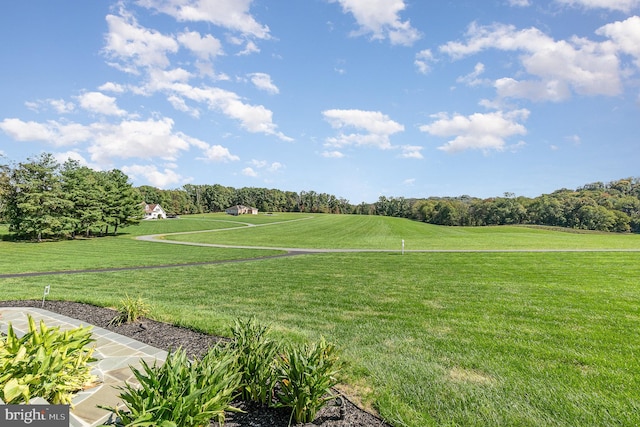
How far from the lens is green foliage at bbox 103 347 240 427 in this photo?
2207 millimetres

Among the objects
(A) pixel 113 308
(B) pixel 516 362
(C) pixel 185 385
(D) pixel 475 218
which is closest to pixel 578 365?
(B) pixel 516 362

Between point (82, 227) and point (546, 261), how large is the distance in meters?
43.3

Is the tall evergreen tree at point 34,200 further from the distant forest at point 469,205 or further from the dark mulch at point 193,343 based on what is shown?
the distant forest at point 469,205

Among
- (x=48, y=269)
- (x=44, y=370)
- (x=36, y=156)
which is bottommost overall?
(x=48, y=269)

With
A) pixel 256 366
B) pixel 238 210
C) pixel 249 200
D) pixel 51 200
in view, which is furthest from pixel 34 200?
pixel 249 200

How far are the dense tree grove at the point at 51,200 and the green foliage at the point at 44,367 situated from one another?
114 ft

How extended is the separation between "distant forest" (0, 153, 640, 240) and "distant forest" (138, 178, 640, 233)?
0.16 m

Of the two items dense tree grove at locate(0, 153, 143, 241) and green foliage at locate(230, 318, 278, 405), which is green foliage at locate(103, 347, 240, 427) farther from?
dense tree grove at locate(0, 153, 143, 241)

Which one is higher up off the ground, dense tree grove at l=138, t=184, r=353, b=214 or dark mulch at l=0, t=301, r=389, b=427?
dense tree grove at l=138, t=184, r=353, b=214

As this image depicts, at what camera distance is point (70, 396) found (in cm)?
302

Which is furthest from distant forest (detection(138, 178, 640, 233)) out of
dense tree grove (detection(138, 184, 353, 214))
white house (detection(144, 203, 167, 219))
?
white house (detection(144, 203, 167, 219))

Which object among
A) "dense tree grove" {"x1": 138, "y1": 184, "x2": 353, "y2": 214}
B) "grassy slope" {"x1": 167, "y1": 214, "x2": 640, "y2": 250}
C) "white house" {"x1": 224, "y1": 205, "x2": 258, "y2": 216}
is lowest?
"grassy slope" {"x1": 167, "y1": 214, "x2": 640, "y2": 250}

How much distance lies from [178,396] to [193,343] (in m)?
2.42

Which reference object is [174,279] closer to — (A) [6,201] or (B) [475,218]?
(A) [6,201]
